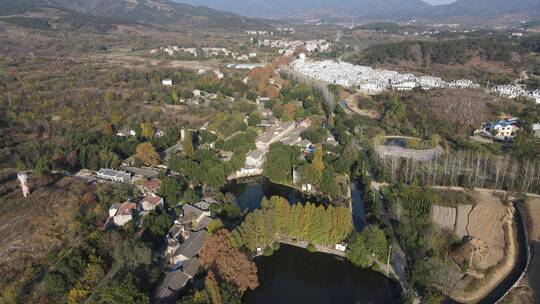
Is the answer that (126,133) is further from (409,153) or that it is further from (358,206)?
(409,153)

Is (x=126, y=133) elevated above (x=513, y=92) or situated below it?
below

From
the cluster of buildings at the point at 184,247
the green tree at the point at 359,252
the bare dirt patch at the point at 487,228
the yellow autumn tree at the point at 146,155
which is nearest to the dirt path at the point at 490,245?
the bare dirt patch at the point at 487,228

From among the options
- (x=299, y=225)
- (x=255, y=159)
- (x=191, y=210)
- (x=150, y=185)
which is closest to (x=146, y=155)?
(x=150, y=185)

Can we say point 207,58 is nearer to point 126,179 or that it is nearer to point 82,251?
point 126,179

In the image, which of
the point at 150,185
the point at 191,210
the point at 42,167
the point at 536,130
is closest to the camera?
the point at 191,210

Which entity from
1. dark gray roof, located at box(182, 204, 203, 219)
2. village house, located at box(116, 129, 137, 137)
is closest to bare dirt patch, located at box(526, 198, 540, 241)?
dark gray roof, located at box(182, 204, 203, 219)

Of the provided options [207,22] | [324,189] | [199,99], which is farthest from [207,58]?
[207,22]
